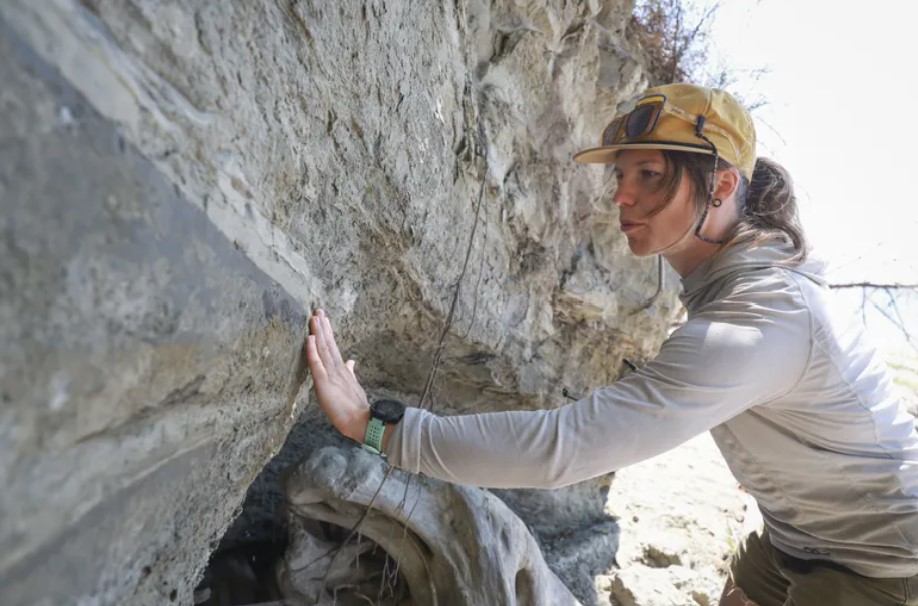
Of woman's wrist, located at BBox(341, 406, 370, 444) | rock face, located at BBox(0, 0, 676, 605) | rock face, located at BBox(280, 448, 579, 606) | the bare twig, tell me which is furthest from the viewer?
the bare twig

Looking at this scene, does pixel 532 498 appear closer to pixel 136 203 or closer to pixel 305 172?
pixel 305 172

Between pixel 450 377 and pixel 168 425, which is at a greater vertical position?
pixel 168 425

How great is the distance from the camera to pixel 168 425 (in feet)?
2.41

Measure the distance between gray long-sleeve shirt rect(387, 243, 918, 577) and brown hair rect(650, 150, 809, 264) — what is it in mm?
57

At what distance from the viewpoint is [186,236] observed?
661 mm

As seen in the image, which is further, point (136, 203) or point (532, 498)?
point (532, 498)

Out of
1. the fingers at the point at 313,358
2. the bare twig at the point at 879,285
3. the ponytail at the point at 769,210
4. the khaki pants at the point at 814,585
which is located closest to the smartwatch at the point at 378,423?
the fingers at the point at 313,358

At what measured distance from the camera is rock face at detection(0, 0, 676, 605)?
50cm

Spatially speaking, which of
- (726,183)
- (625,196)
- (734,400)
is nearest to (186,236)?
(734,400)

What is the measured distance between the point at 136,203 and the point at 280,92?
1.31 feet

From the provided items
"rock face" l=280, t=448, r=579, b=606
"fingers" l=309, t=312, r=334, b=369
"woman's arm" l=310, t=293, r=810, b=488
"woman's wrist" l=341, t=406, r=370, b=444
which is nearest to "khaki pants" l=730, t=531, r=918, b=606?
"woman's arm" l=310, t=293, r=810, b=488

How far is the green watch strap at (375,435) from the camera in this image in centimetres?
107

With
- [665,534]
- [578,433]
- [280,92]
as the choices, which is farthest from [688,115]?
[665,534]

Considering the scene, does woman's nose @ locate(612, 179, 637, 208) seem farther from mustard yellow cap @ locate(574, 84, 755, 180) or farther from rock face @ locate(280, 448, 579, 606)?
rock face @ locate(280, 448, 579, 606)
